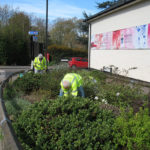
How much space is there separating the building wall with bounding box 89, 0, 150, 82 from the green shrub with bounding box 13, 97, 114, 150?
4335 millimetres

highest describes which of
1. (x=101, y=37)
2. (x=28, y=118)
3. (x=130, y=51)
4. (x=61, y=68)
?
(x=101, y=37)

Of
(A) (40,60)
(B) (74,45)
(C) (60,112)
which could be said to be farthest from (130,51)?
(B) (74,45)

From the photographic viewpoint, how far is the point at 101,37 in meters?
12.9

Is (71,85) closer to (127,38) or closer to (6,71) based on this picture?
(6,71)

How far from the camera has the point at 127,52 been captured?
1003cm

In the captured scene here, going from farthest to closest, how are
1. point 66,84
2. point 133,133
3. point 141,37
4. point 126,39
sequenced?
point 126,39, point 141,37, point 66,84, point 133,133

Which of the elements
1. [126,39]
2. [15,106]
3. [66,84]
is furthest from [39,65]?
[66,84]

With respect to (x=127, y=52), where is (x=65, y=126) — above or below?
below

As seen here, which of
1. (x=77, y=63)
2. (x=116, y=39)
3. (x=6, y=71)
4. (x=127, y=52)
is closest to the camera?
(x=6, y=71)

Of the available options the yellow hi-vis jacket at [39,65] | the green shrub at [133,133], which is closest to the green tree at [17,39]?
the yellow hi-vis jacket at [39,65]

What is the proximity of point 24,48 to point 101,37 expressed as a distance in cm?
1619

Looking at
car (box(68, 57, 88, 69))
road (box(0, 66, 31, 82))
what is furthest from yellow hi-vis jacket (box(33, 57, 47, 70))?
car (box(68, 57, 88, 69))

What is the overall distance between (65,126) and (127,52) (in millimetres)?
8331

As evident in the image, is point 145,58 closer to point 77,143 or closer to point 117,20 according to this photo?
point 117,20
